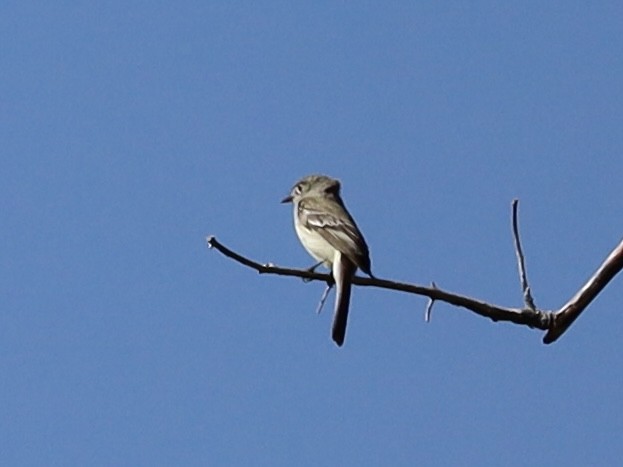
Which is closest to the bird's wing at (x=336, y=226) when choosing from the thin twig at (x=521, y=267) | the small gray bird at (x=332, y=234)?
the small gray bird at (x=332, y=234)

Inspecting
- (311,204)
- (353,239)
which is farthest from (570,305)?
(311,204)

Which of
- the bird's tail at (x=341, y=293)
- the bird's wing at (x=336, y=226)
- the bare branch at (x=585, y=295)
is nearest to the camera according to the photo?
the bare branch at (x=585, y=295)

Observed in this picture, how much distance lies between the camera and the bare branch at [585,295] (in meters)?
4.60

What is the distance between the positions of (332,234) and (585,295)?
6694 millimetres

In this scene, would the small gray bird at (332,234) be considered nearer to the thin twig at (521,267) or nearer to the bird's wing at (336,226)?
the bird's wing at (336,226)

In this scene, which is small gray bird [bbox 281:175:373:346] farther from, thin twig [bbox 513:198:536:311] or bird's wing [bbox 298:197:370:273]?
thin twig [bbox 513:198:536:311]

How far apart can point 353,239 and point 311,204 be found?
175 centimetres

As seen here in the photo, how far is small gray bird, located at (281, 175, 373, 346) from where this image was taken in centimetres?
961

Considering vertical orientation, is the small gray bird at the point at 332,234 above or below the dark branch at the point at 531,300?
above

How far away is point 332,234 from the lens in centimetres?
1131

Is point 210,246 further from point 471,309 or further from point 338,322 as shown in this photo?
point 338,322

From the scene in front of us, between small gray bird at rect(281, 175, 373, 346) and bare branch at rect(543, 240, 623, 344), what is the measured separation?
12.9 feet

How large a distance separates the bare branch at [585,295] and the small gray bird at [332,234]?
3.94 meters

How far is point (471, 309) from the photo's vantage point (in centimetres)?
492
